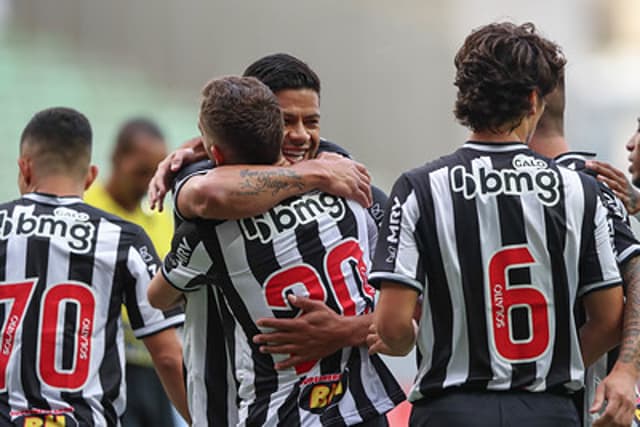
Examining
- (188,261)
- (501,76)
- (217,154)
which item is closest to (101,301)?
(188,261)

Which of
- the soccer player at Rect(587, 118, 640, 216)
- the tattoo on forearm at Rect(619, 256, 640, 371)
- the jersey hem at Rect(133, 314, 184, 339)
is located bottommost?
the jersey hem at Rect(133, 314, 184, 339)

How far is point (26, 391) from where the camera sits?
4508 millimetres

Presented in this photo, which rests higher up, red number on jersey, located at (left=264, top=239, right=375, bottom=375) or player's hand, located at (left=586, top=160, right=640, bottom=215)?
player's hand, located at (left=586, top=160, right=640, bottom=215)

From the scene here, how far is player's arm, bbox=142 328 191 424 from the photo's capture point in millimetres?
4730

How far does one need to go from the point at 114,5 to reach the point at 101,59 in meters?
0.70

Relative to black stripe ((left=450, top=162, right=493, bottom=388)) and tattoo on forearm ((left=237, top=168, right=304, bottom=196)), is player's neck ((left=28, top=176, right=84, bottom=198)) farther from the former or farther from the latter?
black stripe ((left=450, top=162, right=493, bottom=388))

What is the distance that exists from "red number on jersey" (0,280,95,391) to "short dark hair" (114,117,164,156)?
2.79 meters

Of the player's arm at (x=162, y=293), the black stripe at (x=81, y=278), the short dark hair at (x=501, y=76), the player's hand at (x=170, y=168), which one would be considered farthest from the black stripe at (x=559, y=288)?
the black stripe at (x=81, y=278)

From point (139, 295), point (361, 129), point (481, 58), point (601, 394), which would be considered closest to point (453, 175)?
point (481, 58)

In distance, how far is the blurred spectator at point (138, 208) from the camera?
6.66m

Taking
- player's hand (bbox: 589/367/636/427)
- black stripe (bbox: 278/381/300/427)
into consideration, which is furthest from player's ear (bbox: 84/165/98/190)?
player's hand (bbox: 589/367/636/427)

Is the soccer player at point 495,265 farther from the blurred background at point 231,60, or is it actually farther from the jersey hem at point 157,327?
the blurred background at point 231,60

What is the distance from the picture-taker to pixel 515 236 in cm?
346

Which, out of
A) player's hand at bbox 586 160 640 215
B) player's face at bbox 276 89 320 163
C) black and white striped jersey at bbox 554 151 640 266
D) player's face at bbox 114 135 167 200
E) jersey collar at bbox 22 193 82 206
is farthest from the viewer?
player's face at bbox 114 135 167 200
